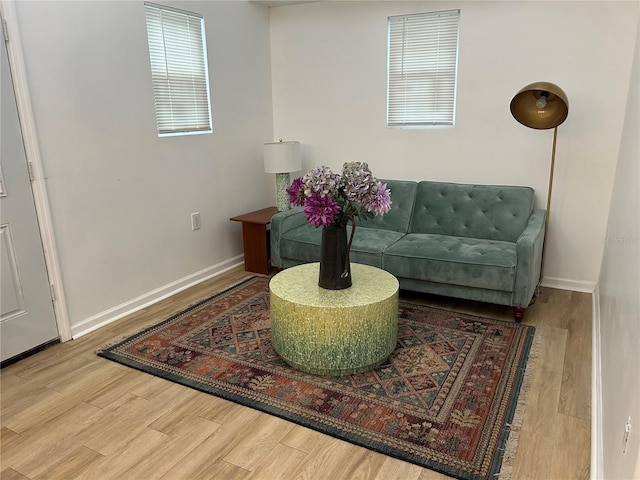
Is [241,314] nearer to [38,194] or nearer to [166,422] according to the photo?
[166,422]

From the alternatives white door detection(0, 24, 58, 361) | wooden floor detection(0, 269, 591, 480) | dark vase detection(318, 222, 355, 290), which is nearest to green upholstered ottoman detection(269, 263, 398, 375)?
dark vase detection(318, 222, 355, 290)

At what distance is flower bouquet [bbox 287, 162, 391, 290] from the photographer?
232 cm

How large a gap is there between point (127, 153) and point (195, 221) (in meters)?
0.84

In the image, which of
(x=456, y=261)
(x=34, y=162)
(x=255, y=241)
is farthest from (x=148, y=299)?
(x=456, y=261)

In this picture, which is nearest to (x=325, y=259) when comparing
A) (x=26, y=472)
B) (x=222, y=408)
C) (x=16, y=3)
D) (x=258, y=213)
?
(x=222, y=408)

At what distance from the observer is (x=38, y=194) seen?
2.73 m

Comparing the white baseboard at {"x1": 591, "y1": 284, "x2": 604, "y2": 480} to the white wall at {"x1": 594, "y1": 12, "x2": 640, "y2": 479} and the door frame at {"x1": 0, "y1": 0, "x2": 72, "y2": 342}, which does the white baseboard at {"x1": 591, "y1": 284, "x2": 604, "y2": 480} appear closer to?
the white wall at {"x1": 594, "y1": 12, "x2": 640, "y2": 479}

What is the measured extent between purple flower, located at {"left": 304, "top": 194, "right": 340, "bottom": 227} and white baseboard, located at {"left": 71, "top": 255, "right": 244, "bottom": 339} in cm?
178

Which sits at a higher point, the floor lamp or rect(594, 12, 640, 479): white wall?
the floor lamp

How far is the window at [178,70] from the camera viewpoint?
11.2 ft

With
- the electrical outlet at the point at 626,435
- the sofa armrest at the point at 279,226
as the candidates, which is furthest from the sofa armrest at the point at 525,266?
the sofa armrest at the point at 279,226

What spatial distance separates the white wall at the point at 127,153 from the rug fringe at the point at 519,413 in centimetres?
260

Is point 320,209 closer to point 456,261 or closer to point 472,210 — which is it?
point 456,261

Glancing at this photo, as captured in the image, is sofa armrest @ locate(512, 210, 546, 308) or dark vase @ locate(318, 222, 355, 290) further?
sofa armrest @ locate(512, 210, 546, 308)
